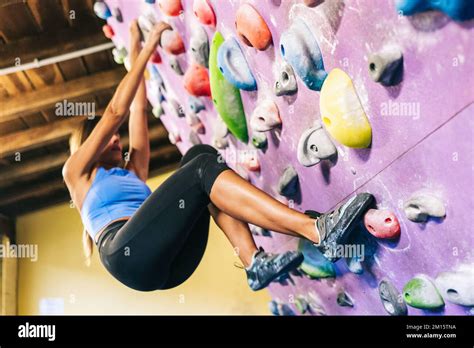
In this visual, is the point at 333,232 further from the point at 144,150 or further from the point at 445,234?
the point at 144,150

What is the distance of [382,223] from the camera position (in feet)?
4.15

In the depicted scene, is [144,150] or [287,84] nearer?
[287,84]

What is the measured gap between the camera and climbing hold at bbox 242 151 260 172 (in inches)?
69.6

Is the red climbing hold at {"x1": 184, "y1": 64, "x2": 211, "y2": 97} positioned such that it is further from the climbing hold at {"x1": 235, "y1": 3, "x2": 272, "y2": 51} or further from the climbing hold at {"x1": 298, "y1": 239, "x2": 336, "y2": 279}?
the climbing hold at {"x1": 298, "y1": 239, "x2": 336, "y2": 279}

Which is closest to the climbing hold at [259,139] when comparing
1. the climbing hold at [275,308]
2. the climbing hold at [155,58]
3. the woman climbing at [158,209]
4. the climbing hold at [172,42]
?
the woman climbing at [158,209]

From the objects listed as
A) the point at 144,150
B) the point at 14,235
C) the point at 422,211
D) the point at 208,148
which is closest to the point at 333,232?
the point at 422,211

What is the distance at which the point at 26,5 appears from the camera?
1.87 m

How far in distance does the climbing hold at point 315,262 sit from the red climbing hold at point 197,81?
1.64ft

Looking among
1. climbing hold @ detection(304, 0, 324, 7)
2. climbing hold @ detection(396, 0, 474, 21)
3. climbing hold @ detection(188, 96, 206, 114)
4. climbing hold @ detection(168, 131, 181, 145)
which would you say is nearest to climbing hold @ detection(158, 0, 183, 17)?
climbing hold @ detection(188, 96, 206, 114)

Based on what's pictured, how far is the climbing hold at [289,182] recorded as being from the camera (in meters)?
1.59

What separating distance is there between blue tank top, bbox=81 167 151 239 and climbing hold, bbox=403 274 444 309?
0.76m

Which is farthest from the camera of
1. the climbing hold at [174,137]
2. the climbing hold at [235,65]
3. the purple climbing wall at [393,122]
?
the climbing hold at [174,137]

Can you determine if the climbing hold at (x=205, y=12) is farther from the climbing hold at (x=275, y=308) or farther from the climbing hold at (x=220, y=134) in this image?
the climbing hold at (x=275, y=308)

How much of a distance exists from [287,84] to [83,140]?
2.37ft
